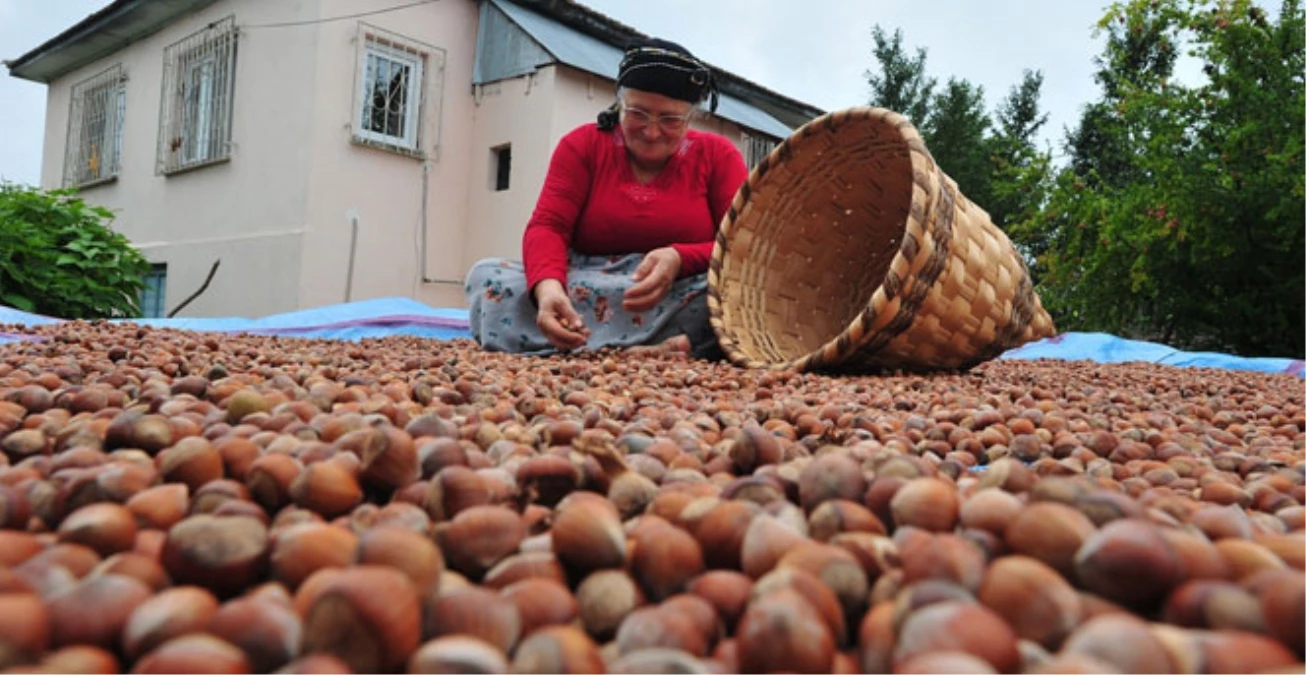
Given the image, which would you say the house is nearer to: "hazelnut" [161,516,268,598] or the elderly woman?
the elderly woman

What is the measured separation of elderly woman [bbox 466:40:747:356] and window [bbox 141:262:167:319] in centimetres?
580

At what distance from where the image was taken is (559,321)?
2.92 metres

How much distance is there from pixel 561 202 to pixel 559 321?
0.55 metres

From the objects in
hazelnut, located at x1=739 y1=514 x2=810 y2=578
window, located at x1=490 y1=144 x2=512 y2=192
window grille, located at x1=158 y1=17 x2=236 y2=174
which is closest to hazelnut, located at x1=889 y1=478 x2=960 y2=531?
hazelnut, located at x1=739 y1=514 x2=810 y2=578

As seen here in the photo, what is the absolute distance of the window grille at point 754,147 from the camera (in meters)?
8.20

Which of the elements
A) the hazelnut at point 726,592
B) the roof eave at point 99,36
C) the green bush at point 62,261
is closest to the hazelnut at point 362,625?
the hazelnut at point 726,592

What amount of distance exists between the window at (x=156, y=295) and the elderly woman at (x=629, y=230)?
5.80 meters

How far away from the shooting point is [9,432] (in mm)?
1188

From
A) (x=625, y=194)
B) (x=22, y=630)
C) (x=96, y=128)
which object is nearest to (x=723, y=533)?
(x=22, y=630)

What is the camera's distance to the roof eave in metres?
7.57

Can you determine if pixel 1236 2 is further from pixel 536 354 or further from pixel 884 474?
pixel 884 474

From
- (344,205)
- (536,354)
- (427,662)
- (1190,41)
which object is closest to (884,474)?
(427,662)

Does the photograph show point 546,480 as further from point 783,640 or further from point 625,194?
point 625,194

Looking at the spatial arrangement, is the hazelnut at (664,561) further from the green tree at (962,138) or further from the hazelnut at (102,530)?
the green tree at (962,138)
